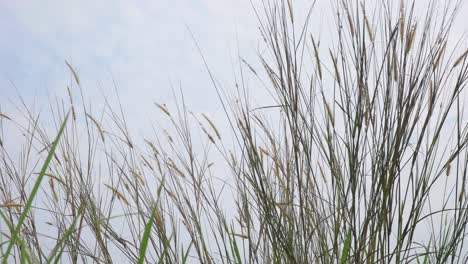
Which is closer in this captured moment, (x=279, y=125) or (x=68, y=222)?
(x=279, y=125)

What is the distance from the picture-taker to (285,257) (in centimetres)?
140

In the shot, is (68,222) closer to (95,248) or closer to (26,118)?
(95,248)

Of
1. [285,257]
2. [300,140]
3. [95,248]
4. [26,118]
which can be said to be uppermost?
[26,118]

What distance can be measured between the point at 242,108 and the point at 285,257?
0.41 meters

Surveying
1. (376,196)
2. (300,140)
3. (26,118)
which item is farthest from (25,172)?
(376,196)

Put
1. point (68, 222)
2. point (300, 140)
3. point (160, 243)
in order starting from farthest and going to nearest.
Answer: point (68, 222)
point (160, 243)
point (300, 140)

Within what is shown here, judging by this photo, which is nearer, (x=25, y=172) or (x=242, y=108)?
(x=242, y=108)

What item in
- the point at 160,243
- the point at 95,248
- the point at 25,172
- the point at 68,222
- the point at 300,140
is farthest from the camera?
the point at 25,172

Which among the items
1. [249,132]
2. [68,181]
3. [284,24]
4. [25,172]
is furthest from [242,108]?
[25,172]

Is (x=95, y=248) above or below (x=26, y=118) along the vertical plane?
below

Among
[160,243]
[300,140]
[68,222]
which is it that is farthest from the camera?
[68,222]

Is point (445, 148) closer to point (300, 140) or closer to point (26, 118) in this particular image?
point (300, 140)

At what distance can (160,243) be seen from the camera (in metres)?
1.59

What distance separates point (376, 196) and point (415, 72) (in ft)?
1.03
